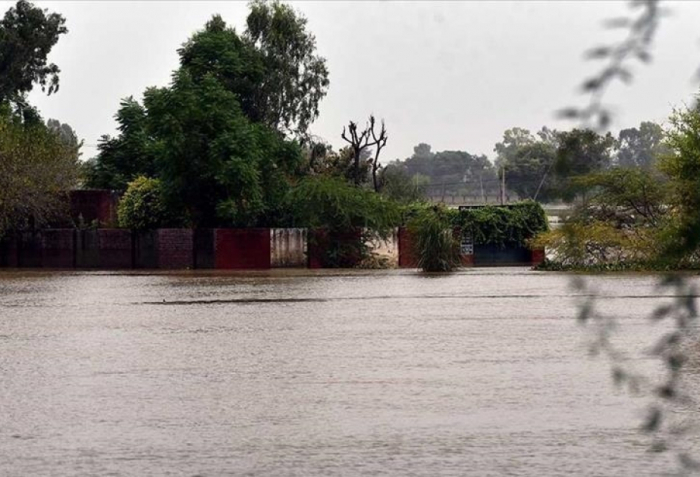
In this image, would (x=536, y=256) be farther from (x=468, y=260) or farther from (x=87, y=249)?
(x=87, y=249)

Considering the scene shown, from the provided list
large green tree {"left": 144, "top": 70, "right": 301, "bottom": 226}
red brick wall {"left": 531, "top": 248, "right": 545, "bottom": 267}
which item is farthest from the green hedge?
large green tree {"left": 144, "top": 70, "right": 301, "bottom": 226}

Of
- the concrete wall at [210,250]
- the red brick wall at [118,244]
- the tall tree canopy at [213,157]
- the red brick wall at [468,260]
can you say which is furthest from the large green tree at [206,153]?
the red brick wall at [468,260]

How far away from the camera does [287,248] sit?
4894cm

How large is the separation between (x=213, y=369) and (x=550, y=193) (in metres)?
14.1

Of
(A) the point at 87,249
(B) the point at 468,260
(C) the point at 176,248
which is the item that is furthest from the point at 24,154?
(B) the point at 468,260

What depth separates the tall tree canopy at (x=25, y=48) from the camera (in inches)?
2815

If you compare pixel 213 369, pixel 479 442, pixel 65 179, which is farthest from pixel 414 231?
pixel 479 442

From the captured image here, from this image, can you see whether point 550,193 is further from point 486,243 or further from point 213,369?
point 486,243

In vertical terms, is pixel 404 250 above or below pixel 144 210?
below

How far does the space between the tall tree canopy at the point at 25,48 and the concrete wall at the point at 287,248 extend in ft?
87.4

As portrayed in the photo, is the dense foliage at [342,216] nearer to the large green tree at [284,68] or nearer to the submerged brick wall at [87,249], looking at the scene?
the submerged brick wall at [87,249]

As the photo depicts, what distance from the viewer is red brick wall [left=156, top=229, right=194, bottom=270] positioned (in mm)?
48719

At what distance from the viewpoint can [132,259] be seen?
164 feet

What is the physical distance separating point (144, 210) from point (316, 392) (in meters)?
36.1
